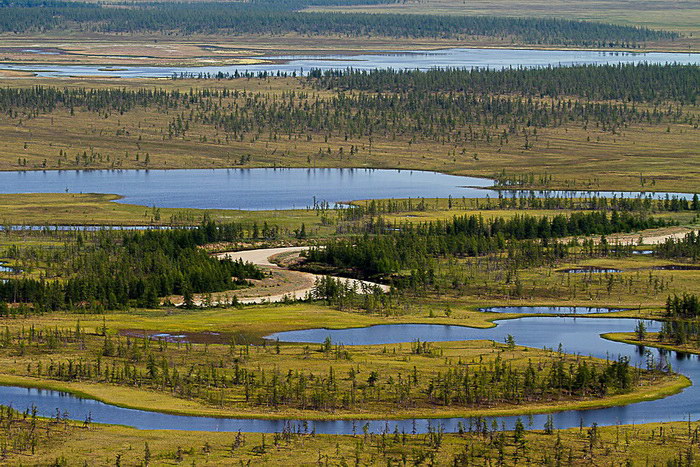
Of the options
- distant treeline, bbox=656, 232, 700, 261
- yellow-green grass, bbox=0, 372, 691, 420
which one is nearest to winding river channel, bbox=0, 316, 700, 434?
yellow-green grass, bbox=0, 372, 691, 420

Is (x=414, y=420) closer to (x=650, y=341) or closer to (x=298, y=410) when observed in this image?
(x=298, y=410)

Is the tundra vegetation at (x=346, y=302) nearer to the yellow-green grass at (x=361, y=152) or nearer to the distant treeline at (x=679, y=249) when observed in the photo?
the distant treeline at (x=679, y=249)

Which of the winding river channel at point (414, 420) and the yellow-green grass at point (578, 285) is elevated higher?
the yellow-green grass at point (578, 285)

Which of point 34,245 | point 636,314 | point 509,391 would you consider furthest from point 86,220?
point 509,391

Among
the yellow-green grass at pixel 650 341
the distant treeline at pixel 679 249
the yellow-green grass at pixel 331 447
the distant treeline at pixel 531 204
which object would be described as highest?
the distant treeline at pixel 531 204

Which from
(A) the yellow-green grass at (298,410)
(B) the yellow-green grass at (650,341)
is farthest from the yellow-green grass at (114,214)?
(A) the yellow-green grass at (298,410)
